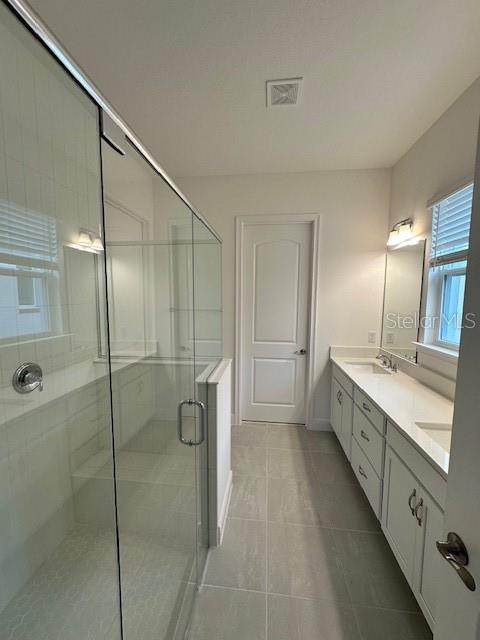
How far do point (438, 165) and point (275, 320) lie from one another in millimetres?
1925

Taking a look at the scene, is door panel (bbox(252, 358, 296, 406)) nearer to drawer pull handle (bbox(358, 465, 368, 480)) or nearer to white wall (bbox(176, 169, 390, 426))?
white wall (bbox(176, 169, 390, 426))

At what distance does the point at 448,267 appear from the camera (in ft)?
6.82

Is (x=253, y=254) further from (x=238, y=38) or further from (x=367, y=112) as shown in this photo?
(x=238, y=38)

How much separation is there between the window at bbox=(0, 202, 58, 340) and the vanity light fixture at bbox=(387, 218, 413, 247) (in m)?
2.67

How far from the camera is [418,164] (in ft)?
7.83

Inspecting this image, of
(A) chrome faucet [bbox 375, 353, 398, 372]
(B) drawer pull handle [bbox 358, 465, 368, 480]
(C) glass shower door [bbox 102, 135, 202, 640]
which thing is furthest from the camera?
(A) chrome faucet [bbox 375, 353, 398, 372]

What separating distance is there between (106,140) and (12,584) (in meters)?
1.79

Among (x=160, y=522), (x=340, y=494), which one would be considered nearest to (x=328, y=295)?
(x=340, y=494)

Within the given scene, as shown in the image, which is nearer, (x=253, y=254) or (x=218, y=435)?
(x=218, y=435)

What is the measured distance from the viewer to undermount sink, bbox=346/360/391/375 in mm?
2726

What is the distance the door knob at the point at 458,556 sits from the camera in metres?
A: 0.55

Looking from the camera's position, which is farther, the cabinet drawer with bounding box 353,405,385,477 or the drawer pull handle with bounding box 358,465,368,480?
the drawer pull handle with bounding box 358,465,368,480

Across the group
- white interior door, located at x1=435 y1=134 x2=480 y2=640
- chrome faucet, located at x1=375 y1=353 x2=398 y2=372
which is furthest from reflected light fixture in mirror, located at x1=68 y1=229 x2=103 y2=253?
chrome faucet, located at x1=375 y1=353 x2=398 y2=372

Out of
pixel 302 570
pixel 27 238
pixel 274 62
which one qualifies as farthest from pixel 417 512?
pixel 274 62
